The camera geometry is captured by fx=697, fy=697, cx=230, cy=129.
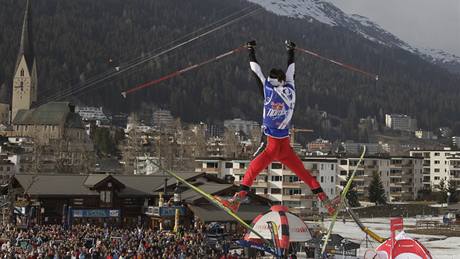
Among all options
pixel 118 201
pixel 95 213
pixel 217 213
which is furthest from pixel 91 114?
pixel 217 213

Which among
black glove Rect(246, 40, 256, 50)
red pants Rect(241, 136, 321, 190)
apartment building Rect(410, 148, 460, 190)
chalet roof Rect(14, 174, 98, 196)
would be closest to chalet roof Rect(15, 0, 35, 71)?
apartment building Rect(410, 148, 460, 190)

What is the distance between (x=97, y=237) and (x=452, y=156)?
9333 cm

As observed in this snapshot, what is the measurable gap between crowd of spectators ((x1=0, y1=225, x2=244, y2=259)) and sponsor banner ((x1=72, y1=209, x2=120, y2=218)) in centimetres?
759

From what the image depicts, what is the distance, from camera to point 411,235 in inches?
2023

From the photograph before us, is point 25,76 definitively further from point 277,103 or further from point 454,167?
point 277,103

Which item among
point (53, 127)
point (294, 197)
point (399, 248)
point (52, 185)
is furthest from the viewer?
point (53, 127)

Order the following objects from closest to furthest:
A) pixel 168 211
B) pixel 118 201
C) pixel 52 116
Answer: pixel 168 211, pixel 118 201, pixel 52 116

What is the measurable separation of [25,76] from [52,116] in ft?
82.9

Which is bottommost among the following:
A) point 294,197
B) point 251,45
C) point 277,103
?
point 294,197

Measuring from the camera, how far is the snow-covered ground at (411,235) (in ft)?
130

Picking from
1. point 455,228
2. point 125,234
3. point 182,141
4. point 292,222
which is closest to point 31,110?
point 182,141

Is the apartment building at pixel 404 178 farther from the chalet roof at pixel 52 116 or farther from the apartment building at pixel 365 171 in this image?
the chalet roof at pixel 52 116

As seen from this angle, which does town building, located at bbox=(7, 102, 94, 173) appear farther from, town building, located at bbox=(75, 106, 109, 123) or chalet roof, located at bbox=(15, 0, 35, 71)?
town building, located at bbox=(75, 106, 109, 123)

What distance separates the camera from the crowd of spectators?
2375 cm
